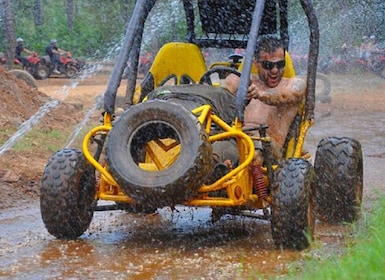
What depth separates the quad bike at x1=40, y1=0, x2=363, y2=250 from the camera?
595cm

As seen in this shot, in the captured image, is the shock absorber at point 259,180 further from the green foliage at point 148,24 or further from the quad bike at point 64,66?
the quad bike at point 64,66

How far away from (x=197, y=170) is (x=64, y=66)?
77.1ft

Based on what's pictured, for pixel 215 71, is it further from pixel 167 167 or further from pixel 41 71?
pixel 41 71

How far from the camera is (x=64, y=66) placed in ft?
94.9

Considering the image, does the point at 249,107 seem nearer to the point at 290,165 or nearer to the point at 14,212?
the point at 290,165

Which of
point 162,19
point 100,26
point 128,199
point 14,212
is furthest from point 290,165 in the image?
point 100,26

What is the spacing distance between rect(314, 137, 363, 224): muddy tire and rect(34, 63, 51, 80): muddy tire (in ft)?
70.7

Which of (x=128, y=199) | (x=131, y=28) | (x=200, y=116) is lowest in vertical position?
(x=128, y=199)

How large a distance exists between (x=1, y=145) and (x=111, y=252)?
4884 millimetres

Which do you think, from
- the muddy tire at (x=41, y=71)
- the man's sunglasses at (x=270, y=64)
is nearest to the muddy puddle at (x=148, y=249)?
the man's sunglasses at (x=270, y=64)

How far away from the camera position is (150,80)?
782 centimetres

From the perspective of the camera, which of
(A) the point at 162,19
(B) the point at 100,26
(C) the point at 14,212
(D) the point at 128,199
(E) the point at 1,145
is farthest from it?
(B) the point at 100,26

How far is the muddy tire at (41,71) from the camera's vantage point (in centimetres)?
2812

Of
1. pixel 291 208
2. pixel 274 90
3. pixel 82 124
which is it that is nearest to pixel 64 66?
pixel 82 124
